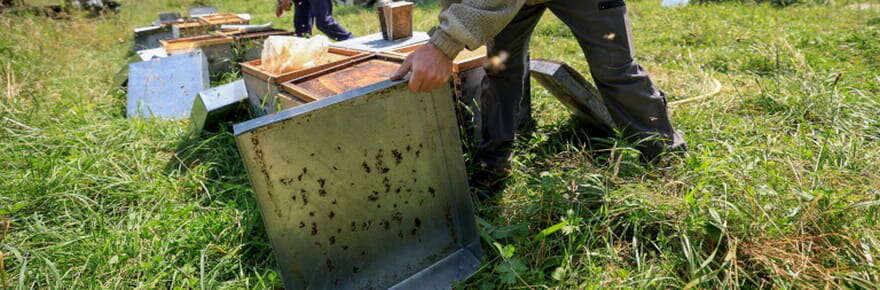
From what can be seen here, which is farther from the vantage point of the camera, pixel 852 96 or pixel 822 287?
pixel 852 96

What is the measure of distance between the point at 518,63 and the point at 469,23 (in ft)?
2.68

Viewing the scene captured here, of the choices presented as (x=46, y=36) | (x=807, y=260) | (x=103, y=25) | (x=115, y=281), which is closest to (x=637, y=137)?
(x=807, y=260)

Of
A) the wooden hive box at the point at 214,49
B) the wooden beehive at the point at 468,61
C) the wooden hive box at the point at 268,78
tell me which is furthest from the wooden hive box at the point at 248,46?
the wooden beehive at the point at 468,61

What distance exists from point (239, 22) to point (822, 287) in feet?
23.8

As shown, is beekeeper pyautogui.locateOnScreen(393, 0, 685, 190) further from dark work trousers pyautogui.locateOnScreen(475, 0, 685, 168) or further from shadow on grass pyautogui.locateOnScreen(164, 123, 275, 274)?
shadow on grass pyautogui.locateOnScreen(164, 123, 275, 274)

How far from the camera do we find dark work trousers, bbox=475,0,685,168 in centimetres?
188

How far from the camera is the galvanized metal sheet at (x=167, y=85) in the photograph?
3658 mm

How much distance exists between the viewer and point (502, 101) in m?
2.35

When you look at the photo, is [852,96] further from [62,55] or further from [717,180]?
[62,55]

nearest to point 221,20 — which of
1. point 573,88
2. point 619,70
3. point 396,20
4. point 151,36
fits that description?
point 151,36

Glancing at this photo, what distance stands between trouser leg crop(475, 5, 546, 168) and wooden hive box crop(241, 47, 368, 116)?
1047 millimetres

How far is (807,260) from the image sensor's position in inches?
53.2

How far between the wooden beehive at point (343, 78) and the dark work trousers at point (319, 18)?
340cm

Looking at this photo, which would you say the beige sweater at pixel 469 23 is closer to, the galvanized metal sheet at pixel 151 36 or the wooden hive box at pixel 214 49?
the wooden hive box at pixel 214 49
